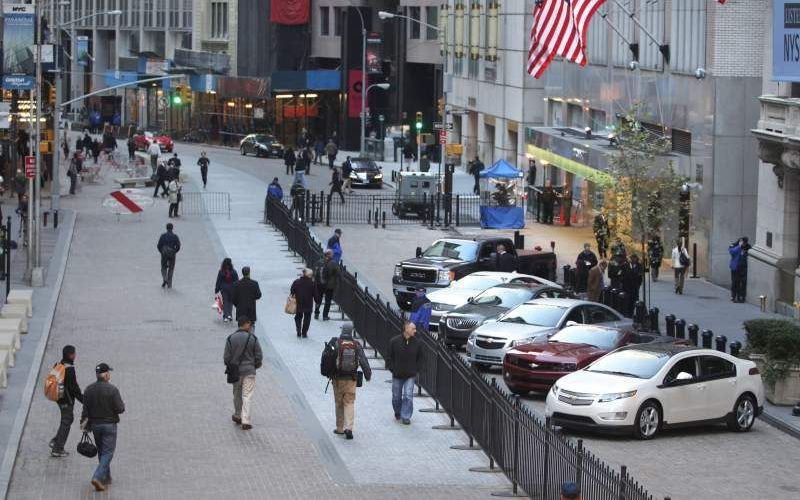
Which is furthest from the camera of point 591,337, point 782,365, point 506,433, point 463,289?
point 463,289

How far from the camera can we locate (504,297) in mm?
31516

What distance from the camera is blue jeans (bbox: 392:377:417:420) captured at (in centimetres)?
2309

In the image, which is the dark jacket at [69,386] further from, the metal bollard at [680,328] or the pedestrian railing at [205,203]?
the pedestrian railing at [205,203]

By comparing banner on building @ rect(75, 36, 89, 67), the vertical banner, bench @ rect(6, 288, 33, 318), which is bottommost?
bench @ rect(6, 288, 33, 318)

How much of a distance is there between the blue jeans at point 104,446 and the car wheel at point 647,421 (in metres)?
7.35

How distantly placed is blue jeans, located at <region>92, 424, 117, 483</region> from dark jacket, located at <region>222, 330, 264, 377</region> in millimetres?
3607

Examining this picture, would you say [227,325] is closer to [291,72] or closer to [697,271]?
[697,271]

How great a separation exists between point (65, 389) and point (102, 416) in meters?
1.40

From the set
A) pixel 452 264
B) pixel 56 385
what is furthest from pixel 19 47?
pixel 56 385

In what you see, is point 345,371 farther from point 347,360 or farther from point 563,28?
point 563,28

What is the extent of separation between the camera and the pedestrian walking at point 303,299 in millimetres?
30781

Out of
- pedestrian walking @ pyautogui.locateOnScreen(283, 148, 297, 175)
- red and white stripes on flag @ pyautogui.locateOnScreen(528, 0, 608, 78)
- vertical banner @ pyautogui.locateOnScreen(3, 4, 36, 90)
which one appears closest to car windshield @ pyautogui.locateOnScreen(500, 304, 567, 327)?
red and white stripes on flag @ pyautogui.locateOnScreen(528, 0, 608, 78)

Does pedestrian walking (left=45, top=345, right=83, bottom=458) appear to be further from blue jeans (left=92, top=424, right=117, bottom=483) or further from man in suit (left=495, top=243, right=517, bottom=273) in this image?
man in suit (left=495, top=243, right=517, bottom=273)

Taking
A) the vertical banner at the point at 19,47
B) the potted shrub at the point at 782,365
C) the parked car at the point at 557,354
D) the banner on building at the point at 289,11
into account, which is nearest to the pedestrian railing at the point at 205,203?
the vertical banner at the point at 19,47
